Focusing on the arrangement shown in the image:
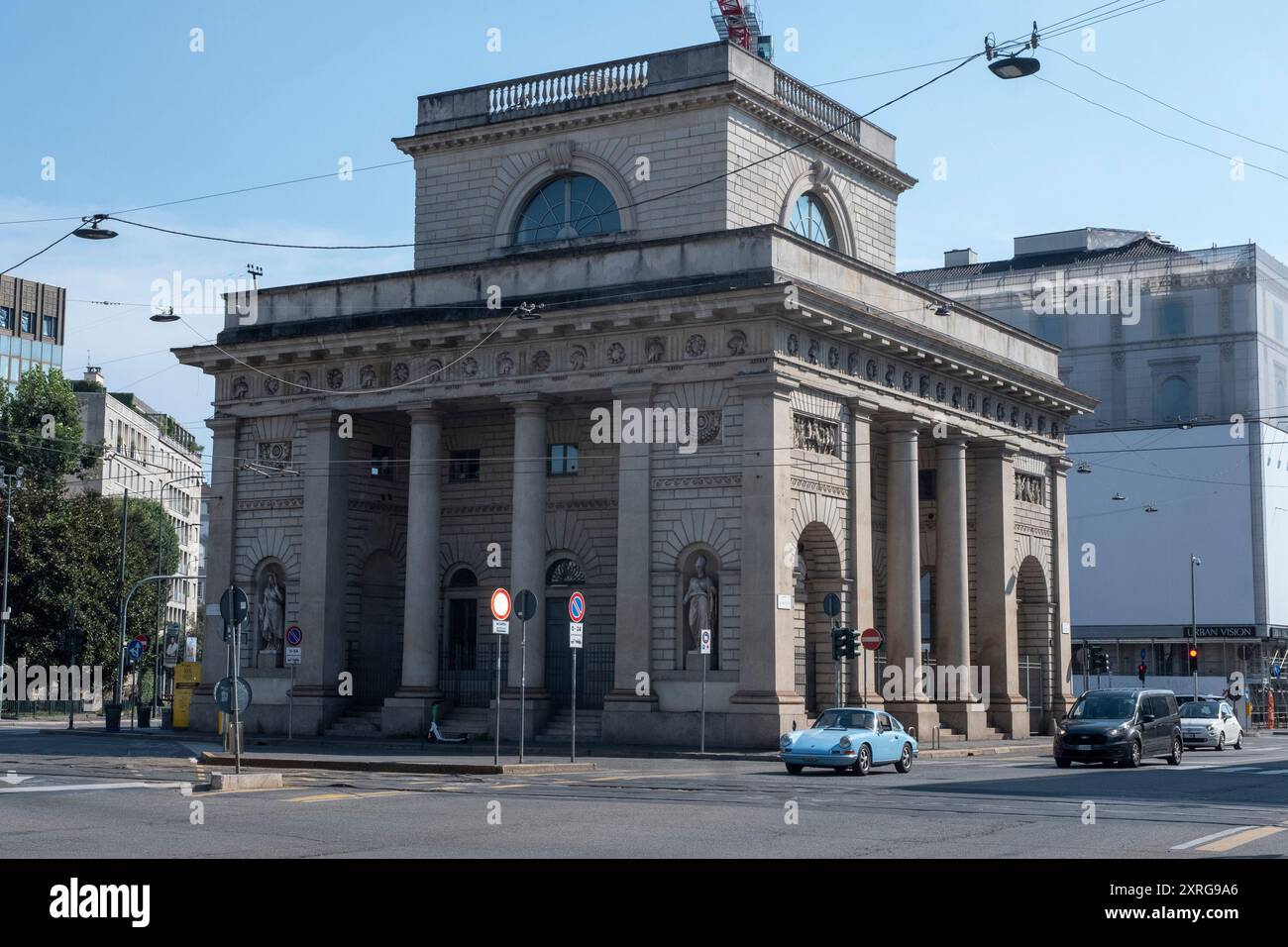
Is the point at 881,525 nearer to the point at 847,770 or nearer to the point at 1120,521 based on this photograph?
the point at 847,770

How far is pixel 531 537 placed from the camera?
39.3 meters

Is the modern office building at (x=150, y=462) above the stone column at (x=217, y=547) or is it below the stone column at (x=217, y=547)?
above

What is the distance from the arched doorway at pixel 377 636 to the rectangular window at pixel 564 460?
237 inches

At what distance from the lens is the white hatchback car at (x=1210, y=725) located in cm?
4659

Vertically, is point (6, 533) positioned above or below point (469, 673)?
above

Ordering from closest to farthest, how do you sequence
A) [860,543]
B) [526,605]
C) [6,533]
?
[526,605]
[860,543]
[6,533]

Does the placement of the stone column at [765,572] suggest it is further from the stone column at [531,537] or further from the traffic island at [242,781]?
the traffic island at [242,781]

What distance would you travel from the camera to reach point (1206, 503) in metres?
79.4

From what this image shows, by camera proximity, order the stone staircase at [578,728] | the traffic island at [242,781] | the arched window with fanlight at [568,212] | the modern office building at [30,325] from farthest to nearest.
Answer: the modern office building at [30,325]
the arched window with fanlight at [568,212]
the stone staircase at [578,728]
the traffic island at [242,781]

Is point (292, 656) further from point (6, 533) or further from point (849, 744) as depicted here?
point (6, 533)

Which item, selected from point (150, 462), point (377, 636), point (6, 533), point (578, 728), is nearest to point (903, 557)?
point (578, 728)

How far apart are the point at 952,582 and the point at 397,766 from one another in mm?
20943

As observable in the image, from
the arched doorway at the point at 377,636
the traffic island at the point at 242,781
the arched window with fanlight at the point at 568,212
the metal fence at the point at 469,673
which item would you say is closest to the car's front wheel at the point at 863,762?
the traffic island at the point at 242,781
